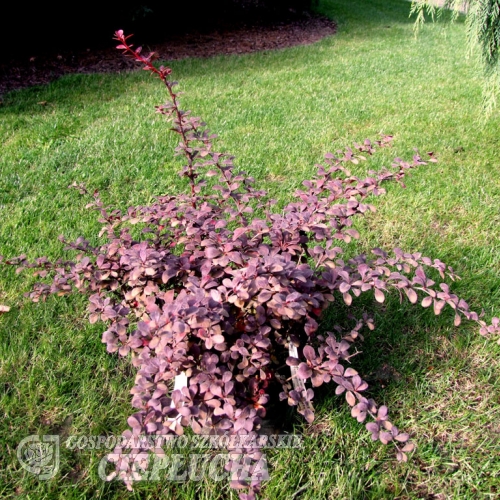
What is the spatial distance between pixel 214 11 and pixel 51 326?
938 cm

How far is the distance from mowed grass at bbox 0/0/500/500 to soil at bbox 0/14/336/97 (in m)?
0.55

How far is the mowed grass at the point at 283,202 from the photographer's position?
172 cm

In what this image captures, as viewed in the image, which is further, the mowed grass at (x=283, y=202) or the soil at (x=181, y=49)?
the soil at (x=181, y=49)

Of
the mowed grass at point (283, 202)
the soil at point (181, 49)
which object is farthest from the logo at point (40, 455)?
the soil at point (181, 49)

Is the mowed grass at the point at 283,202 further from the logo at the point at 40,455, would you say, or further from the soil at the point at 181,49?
the soil at the point at 181,49

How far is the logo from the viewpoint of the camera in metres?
1.67

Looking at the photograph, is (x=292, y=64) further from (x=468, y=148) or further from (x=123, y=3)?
(x=468, y=148)

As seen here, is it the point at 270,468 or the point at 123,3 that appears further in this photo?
the point at 123,3

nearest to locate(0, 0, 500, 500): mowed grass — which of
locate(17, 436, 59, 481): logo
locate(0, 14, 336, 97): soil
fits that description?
locate(17, 436, 59, 481): logo

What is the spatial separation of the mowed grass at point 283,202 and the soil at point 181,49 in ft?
1.80

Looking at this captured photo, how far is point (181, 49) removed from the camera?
7.77 meters

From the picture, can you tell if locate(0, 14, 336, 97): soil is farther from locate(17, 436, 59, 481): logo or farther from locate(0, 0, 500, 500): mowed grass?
locate(17, 436, 59, 481): logo

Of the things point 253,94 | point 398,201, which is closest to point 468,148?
point 398,201

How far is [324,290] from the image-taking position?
1705 millimetres
